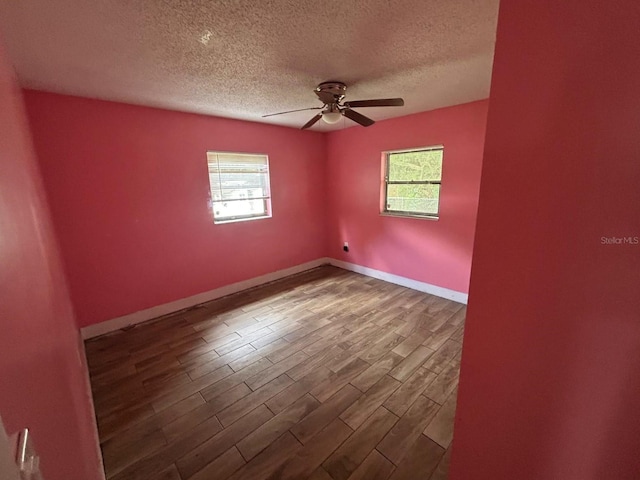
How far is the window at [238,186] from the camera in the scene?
10.8 ft

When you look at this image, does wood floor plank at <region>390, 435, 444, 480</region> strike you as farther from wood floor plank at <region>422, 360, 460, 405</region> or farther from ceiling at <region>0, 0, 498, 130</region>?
ceiling at <region>0, 0, 498, 130</region>

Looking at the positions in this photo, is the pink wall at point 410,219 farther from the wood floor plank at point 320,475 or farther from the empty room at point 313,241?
the wood floor plank at point 320,475

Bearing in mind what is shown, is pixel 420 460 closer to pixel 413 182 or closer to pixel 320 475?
pixel 320 475

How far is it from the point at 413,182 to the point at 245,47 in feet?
8.55

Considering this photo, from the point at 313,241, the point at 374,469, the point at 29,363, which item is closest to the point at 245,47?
the point at 29,363

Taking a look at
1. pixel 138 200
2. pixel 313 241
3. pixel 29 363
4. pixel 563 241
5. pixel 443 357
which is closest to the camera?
pixel 29 363

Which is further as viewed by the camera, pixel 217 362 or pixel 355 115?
pixel 355 115

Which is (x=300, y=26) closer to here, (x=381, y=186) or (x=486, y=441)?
(x=486, y=441)

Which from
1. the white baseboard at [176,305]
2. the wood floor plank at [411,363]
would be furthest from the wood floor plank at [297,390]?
the white baseboard at [176,305]

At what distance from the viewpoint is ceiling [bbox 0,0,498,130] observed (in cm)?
122

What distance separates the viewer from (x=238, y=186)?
3514 millimetres

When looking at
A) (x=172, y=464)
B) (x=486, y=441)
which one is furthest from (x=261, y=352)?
(x=486, y=441)

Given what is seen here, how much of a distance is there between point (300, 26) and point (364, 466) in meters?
2.42

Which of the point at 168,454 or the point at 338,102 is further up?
the point at 338,102
